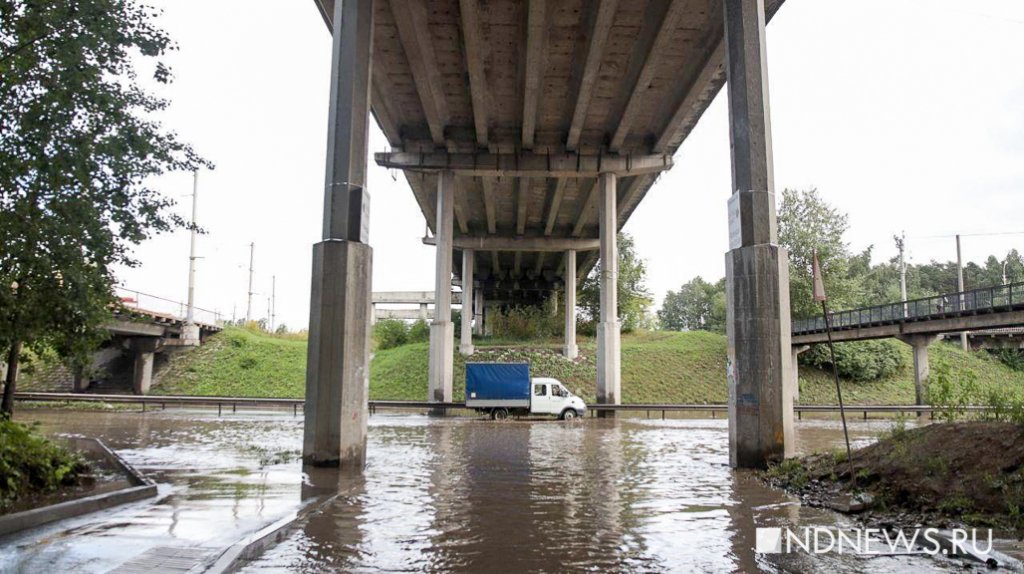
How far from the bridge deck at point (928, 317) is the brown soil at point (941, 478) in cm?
2281

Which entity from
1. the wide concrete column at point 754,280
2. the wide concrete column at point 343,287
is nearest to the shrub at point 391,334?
the wide concrete column at point 343,287

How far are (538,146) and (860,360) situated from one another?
30.0 m

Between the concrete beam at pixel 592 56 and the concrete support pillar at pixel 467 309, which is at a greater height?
the concrete beam at pixel 592 56

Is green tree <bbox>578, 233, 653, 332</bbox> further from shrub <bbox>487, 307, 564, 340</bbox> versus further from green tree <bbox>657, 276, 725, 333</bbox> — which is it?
green tree <bbox>657, 276, 725, 333</bbox>

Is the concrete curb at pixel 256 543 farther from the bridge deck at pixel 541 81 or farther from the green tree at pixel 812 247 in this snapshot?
the green tree at pixel 812 247

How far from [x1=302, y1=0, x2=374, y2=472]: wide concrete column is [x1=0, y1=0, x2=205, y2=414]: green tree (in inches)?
173

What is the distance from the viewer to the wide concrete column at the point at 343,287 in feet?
45.4

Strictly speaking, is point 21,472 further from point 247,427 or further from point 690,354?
point 690,354

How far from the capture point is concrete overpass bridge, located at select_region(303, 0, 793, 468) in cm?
1415

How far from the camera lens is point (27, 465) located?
902 cm

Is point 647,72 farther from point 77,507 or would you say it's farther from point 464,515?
point 77,507

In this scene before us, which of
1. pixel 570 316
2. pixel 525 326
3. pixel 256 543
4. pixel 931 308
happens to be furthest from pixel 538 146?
pixel 256 543

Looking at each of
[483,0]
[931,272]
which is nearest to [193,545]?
[483,0]

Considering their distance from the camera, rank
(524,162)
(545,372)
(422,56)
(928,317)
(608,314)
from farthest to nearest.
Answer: (545,372) < (524,162) < (608,314) < (928,317) < (422,56)
